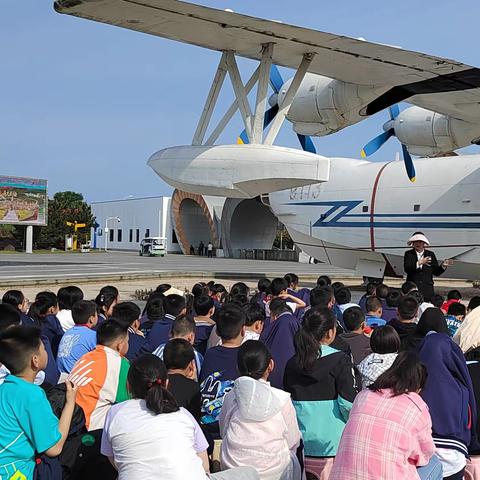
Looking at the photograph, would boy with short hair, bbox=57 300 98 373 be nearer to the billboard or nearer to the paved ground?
the paved ground

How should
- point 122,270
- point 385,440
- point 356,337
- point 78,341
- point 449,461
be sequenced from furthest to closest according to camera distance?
point 122,270 → point 356,337 → point 78,341 → point 449,461 → point 385,440

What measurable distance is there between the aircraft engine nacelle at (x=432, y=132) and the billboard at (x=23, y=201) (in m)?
56.2

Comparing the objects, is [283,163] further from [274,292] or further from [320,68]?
[274,292]

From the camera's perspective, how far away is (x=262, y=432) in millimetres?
4105

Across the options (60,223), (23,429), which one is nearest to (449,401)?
(23,429)

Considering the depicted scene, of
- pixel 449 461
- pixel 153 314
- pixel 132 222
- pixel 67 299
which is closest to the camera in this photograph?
pixel 449 461

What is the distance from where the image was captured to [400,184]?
21062 millimetres

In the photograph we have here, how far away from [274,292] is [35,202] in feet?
206

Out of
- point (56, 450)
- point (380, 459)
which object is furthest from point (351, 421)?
point (56, 450)

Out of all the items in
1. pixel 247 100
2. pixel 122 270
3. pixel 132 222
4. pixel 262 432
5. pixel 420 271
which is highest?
pixel 247 100

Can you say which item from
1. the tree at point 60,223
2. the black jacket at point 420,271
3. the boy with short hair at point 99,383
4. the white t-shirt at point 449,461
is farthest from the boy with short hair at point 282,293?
the tree at point 60,223

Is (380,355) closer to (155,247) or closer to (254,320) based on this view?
(254,320)

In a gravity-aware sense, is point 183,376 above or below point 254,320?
below

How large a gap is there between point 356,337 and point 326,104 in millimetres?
7784
